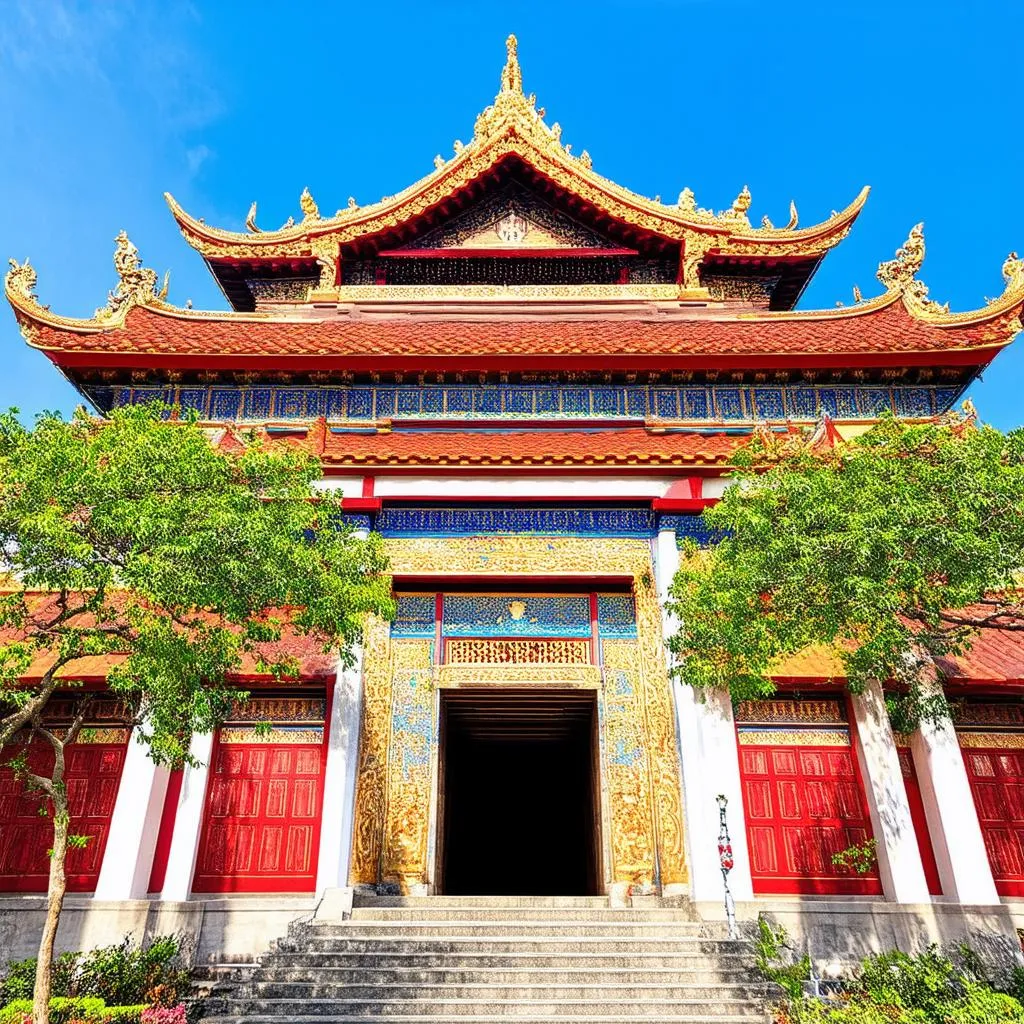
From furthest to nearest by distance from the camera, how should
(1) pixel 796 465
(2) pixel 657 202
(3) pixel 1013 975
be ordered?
(2) pixel 657 202 → (1) pixel 796 465 → (3) pixel 1013 975

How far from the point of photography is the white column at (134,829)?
9898 millimetres

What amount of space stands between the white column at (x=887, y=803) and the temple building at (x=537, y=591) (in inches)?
1.6

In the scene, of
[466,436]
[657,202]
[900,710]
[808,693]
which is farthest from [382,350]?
[900,710]

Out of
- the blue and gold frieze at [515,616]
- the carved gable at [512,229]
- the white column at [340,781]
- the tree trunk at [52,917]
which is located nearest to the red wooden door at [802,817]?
the blue and gold frieze at [515,616]

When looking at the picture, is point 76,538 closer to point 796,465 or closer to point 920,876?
point 796,465

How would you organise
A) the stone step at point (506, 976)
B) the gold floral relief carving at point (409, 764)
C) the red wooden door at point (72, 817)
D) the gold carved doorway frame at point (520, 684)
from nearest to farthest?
the stone step at point (506, 976)
the gold carved doorway frame at point (520, 684)
the gold floral relief carving at point (409, 764)
the red wooden door at point (72, 817)

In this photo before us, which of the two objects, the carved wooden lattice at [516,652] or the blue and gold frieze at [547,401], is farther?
the blue and gold frieze at [547,401]

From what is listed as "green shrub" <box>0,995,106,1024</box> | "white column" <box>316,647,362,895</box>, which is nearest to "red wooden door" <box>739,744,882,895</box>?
"white column" <box>316,647,362,895</box>

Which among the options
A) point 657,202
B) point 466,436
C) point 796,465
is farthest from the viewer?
point 657,202

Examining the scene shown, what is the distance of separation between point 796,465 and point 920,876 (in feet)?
18.4

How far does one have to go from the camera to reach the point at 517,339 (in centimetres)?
1498

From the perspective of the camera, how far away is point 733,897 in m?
9.67

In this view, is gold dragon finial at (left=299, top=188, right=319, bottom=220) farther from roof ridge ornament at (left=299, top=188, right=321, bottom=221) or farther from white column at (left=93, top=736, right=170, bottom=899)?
white column at (left=93, top=736, right=170, bottom=899)

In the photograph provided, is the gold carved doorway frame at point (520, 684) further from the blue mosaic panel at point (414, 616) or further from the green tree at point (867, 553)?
the green tree at point (867, 553)
